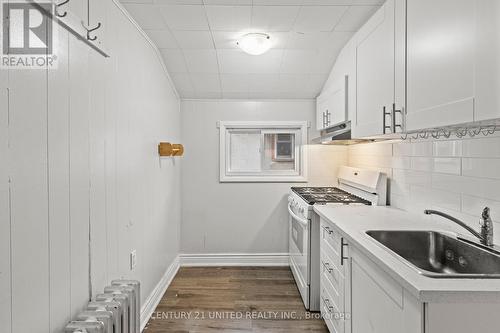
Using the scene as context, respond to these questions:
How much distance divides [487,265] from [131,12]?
257 centimetres

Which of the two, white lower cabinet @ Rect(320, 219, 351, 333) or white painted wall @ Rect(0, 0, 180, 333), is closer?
white painted wall @ Rect(0, 0, 180, 333)

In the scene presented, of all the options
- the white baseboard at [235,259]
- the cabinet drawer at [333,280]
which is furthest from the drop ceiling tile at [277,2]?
the white baseboard at [235,259]

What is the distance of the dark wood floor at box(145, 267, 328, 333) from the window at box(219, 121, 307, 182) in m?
1.14

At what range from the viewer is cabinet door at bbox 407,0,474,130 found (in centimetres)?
130

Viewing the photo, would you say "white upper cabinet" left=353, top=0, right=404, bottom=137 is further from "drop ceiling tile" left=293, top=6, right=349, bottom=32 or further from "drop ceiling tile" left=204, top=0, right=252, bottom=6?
"drop ceiling tile" left=204, top=0, right=252, bottom=6

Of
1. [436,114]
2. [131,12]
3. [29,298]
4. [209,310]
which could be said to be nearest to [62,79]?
[29,298]

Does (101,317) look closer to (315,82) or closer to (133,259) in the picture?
(133,259)

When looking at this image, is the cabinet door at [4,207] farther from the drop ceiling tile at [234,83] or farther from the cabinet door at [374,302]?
the drop ceiling tile at [234,83]

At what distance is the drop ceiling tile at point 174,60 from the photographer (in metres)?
3.08

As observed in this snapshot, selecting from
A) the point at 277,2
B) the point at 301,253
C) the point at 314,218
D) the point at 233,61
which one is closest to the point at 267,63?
the point at 233,61

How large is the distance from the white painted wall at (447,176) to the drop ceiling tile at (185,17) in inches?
70.9

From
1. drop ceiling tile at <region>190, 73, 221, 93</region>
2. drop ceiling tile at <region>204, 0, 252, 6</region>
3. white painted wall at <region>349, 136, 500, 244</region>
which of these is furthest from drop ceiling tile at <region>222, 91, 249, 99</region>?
white painted wall at <region>349, 136, 500, 244</region>

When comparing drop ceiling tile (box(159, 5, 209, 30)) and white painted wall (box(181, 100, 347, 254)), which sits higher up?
drop ceiling tile (box(159, 5, 209, 30))

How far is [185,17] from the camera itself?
2482mm
